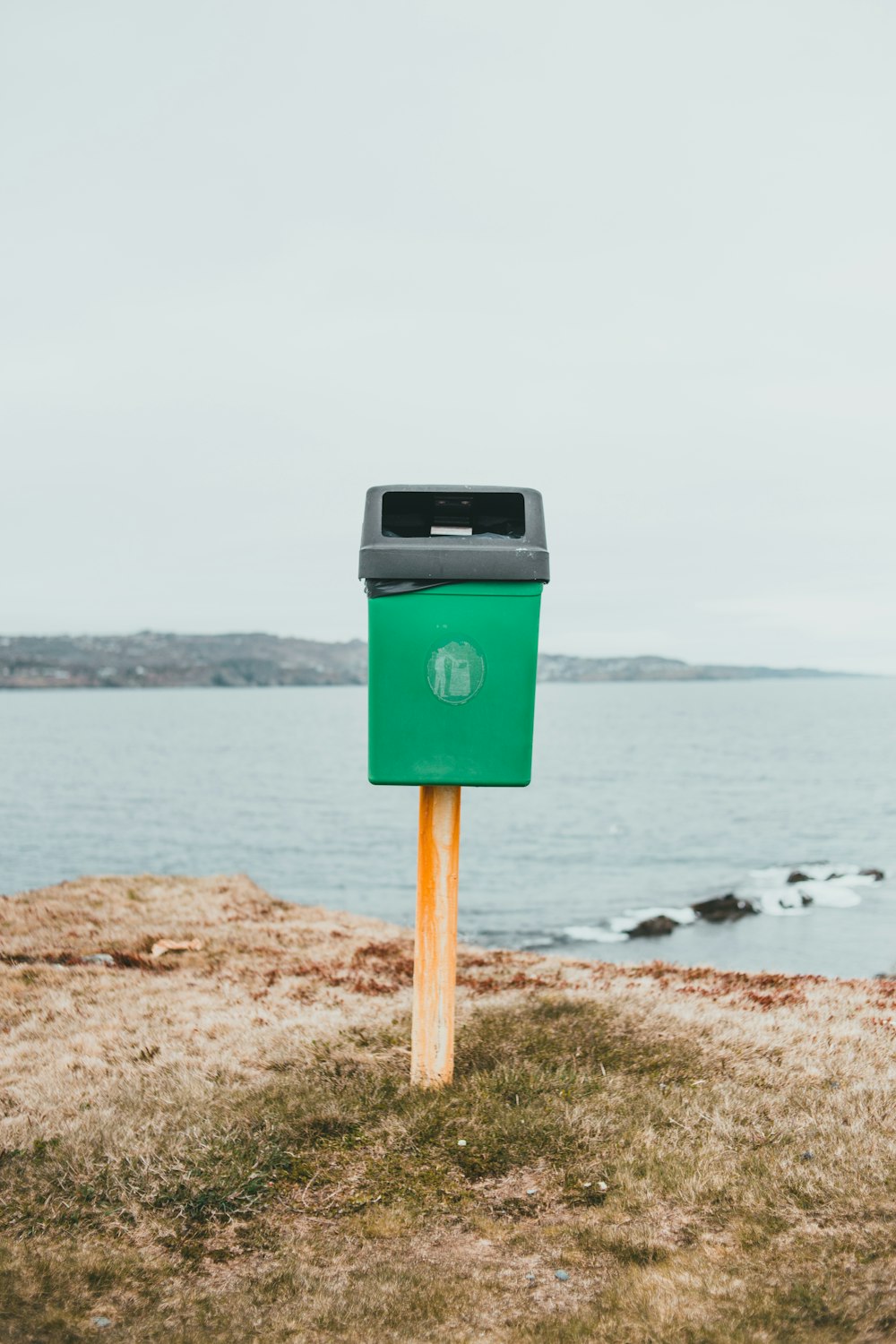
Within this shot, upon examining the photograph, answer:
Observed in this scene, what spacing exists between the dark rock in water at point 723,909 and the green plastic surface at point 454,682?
22.8 m

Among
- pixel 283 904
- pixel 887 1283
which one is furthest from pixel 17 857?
pixel 887 1283

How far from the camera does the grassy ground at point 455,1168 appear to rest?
139 inches

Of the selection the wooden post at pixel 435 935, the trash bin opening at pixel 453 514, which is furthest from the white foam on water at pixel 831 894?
the trash bin opening at pixel 453 514

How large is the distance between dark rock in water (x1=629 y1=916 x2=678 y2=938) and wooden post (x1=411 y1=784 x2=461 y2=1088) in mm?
19663

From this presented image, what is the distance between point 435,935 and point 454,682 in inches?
53.4

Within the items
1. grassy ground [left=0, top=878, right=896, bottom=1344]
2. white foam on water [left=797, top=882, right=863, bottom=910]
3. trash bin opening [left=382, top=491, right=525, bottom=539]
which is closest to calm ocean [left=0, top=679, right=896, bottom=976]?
white foam on water [left=797, top=882, right=863, bottom=910]

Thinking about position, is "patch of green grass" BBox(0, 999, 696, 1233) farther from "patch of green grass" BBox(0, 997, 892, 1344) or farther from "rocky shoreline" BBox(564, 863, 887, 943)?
"rocky shoreline" BBox(564, 863, 887, 943)

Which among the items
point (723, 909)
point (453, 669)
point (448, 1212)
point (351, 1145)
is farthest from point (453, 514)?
point (723, 909)

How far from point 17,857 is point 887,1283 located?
3879 centimetres

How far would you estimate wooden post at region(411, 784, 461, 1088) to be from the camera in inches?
195

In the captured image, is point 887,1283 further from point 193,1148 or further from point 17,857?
point 17,857

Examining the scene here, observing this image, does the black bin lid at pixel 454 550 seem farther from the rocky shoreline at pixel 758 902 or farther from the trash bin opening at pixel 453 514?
the rocky shoreline at pixel 758 902

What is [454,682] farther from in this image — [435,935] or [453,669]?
[435,935]

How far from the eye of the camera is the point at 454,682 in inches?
185
